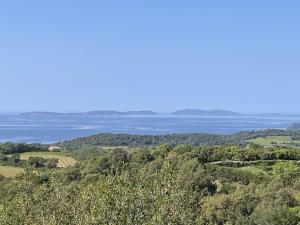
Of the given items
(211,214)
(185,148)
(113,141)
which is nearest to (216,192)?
(211,214)

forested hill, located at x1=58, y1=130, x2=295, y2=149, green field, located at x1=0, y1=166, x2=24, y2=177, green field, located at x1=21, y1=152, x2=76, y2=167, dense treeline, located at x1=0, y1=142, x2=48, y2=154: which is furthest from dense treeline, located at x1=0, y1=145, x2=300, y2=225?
forested hill, located at x1=58, y1=130, x2=295, y2=149

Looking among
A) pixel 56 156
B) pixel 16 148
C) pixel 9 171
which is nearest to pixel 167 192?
pixel 9 171

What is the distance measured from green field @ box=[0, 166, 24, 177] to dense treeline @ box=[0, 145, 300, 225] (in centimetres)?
916

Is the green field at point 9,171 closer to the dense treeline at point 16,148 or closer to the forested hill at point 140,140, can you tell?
the dense treeline at point 16,148

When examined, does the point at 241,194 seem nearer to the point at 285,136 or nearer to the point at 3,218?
the point at 3,218

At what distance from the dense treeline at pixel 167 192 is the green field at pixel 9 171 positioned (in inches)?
361

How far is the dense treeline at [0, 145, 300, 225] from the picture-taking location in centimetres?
2283

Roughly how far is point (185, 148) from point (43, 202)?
188 feet

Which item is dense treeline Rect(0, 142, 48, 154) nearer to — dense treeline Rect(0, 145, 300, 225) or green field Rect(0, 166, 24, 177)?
green field Rect(0, 166, 24, 177)

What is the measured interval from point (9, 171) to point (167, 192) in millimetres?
65619

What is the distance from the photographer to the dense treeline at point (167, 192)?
74.9ft

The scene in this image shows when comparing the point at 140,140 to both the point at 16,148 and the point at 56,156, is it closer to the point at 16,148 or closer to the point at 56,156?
the point at 16,148

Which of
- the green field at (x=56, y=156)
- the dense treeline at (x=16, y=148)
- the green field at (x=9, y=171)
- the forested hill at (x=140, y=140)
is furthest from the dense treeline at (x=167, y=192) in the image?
the forested hill at (x=140, y=140)

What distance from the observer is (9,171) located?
8556 centimetres
